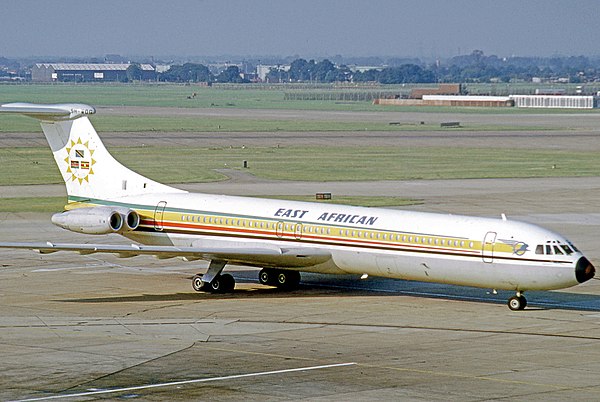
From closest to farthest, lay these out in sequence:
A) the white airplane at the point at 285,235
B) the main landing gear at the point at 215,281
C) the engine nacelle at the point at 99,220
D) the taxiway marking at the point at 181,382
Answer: the taxiway marking at the point at 181,382, the white airplane at the point at 285,235, the main landing gear at the point at 215,281, the engine nacelle at the point at 99,220

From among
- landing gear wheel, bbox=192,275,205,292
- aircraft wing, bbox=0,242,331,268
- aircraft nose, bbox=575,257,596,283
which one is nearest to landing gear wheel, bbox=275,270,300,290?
aircraft wing, bbox=0,242,331,268

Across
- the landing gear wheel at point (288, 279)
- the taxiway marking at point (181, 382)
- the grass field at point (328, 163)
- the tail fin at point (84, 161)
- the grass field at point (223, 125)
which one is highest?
the tail fin at point (84, 161)

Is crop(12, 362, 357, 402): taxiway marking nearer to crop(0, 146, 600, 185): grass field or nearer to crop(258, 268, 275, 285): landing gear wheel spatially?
crop(258, 268, 275, 285): landing gear wheel

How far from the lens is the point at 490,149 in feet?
354

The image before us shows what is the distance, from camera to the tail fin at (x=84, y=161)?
44031mm

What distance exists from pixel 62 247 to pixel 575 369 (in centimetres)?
1652

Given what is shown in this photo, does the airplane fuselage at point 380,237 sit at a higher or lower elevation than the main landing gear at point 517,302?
higher

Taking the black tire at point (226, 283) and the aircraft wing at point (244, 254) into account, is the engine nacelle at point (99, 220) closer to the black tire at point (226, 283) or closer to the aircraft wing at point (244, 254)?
the aircraft wing at point (244, 254)

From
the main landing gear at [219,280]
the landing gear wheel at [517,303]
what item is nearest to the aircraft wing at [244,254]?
the main landing gear at [219,280]

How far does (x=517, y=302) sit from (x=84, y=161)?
17263mm

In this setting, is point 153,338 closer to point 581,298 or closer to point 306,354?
point 306,354

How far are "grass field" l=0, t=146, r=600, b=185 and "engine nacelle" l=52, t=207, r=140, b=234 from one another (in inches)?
1398

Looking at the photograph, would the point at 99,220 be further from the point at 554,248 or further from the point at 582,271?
the point at 582,271

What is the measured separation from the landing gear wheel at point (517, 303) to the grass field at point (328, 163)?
43.7 metres
